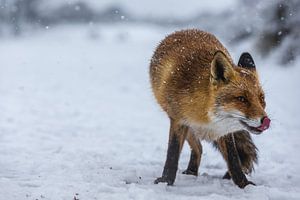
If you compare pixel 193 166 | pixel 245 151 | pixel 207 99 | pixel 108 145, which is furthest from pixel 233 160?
pixel 108 145

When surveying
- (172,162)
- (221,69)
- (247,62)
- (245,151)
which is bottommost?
(172,162)

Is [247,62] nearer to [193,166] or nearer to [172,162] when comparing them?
Result: [172,162]

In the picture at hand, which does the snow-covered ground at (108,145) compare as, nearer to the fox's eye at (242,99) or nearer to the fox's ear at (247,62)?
the fox's eye at (242,99)

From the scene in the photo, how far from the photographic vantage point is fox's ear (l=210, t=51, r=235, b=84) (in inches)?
209

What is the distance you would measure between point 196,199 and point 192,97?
1193 mm

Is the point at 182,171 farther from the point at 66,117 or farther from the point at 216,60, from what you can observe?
the point at 66,117

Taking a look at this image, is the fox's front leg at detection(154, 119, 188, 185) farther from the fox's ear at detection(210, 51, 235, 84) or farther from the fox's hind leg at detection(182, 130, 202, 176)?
the fox's ear at detection(210, 51, 235, 84)

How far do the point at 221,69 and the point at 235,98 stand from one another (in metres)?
0.41

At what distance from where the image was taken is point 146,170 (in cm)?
692

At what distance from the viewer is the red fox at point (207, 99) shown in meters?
5.20

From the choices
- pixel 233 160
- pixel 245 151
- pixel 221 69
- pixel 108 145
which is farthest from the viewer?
pixel 108 145

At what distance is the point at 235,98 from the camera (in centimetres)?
521

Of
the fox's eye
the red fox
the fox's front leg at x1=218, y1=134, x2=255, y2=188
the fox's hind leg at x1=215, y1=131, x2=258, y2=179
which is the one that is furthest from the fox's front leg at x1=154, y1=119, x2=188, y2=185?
the fox's eye

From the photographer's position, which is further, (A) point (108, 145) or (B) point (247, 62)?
(A) point (108, 145)
